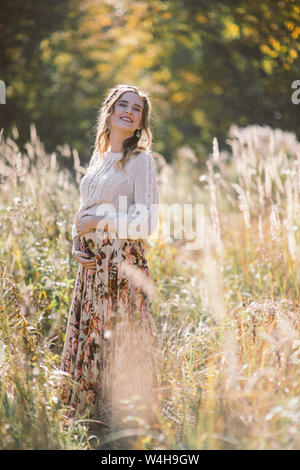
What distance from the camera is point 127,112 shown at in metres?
2.39

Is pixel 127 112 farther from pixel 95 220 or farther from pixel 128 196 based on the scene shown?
pixel 95 220

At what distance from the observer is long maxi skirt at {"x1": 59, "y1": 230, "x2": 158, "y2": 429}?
2303mm

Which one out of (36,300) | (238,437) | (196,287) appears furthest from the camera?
(196,287)

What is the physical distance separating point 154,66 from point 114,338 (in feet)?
33.7

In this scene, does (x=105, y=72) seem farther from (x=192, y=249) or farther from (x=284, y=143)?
(x=192, y=249)

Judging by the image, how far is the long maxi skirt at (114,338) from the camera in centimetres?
230

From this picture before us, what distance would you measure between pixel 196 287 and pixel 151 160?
5.15ft

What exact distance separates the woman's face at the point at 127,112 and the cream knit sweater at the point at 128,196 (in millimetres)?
145

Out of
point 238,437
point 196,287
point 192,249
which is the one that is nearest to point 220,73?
point 192,249

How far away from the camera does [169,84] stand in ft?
36.5

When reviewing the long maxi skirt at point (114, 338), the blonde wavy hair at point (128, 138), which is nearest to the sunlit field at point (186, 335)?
the long maxi skirt at point (114, 338)

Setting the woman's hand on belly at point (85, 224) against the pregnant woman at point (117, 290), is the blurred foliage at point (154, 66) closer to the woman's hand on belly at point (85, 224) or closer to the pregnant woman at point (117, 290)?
the pregnant woman at point (117, 290)

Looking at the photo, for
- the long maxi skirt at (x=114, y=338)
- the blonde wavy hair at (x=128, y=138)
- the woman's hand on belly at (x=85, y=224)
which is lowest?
the long maxi skirt at (x=114, y=338)

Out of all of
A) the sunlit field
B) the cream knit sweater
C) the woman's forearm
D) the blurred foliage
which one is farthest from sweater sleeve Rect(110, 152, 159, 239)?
the blurred foliage
